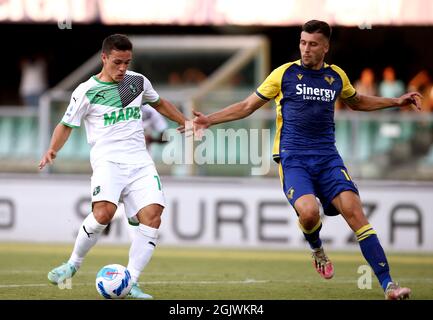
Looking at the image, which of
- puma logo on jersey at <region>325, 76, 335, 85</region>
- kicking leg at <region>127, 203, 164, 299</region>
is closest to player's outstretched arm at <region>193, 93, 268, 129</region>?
puma logo on jersey at <region>325, 76, 335, 85</region>

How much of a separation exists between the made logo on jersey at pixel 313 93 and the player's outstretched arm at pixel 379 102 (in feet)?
1.53

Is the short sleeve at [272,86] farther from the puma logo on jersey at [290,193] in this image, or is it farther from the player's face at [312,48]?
the puma logo on jersey at [290,193]

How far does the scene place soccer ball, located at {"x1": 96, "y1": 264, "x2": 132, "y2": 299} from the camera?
9234 mm

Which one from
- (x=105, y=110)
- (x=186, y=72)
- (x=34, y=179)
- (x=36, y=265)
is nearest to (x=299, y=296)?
(x=105, y=110)

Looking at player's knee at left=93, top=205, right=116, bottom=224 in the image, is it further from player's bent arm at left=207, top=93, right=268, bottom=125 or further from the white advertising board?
the white advertising board

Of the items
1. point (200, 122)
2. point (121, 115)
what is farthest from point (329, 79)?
point (121, 115)

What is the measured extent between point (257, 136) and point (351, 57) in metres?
4.82

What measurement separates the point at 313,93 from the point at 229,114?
775mm

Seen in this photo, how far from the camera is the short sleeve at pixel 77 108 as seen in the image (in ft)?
31.8

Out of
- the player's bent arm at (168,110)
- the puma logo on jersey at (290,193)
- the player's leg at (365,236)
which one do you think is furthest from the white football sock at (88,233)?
the player's leg at (365,236)

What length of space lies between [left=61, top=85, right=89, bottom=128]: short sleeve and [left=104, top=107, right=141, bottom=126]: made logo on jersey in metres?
0.21

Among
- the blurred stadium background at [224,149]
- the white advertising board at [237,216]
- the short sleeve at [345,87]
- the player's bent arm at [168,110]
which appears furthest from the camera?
the blurred stadium background at [224,149]

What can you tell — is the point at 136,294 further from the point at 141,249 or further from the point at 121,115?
the point at 121,115

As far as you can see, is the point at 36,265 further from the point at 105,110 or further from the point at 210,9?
the point at 210,9
